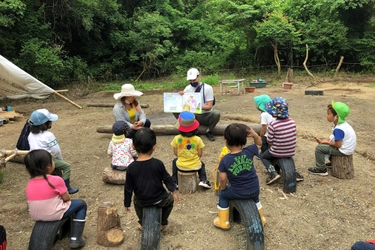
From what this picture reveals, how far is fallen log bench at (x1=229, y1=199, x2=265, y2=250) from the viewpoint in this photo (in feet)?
9.06

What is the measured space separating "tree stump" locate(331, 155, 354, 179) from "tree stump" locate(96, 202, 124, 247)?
3148 mm

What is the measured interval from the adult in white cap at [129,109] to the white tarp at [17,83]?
4601mm

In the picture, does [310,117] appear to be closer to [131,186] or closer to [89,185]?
[89,185]

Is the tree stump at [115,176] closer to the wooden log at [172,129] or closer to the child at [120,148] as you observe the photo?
the child at [120,148]

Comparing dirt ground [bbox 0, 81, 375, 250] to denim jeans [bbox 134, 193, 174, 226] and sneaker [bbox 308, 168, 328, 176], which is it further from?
denim jeans [bbox 134, 193, 174, 226]

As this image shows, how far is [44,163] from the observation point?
2.62 m

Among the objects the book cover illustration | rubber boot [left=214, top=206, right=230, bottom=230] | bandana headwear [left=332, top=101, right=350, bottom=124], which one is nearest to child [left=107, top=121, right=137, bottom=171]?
rubber boot [left=214, top=206, right=230, bottom=230]

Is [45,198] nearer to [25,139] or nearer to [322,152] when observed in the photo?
[25,139]

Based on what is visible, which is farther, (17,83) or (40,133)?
(17,83)

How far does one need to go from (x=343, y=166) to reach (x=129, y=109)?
3512 millimetres

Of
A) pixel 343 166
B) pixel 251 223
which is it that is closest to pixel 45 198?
pixel 251 223

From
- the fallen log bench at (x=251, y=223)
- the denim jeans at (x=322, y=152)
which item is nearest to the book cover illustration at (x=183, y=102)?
the denim jeans at (x=322, y=152)

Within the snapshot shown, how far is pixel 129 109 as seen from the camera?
5285 millimetres

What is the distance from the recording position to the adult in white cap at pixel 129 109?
5059mm
